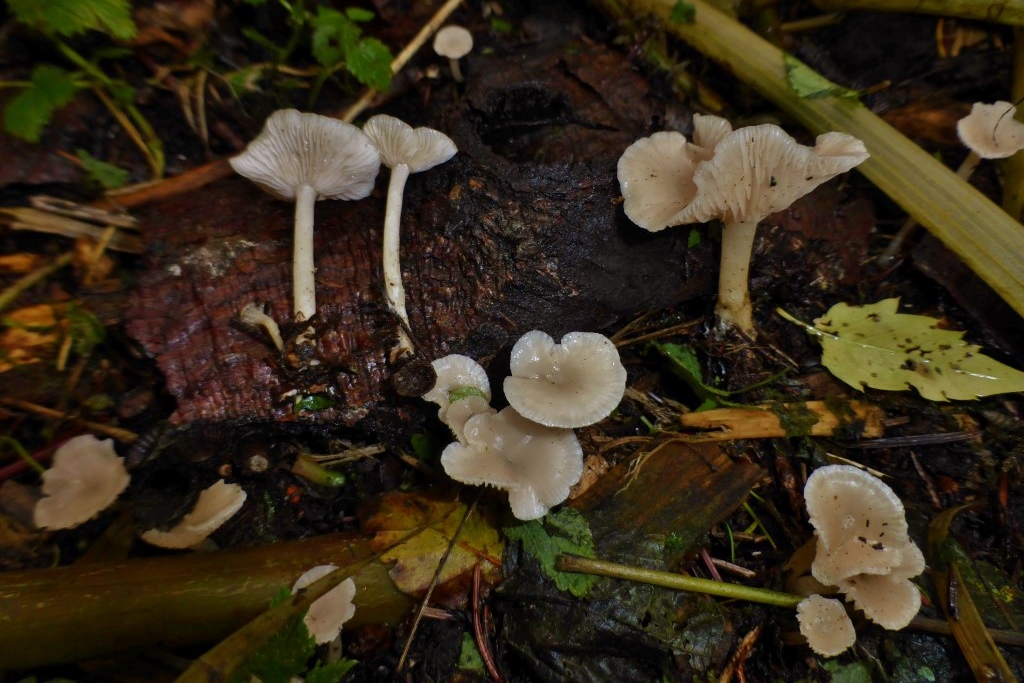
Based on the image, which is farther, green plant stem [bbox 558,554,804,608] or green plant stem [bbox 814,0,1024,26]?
green plant stem [bbox 814,0,1024,26]

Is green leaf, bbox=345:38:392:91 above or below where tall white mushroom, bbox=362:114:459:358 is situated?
above

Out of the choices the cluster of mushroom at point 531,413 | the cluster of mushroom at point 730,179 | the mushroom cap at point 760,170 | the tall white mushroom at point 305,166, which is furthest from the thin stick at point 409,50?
the mushroom cap at point 760,170

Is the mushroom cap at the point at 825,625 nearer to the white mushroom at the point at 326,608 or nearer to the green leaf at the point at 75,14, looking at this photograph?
the white mushroom at the point at 326,608

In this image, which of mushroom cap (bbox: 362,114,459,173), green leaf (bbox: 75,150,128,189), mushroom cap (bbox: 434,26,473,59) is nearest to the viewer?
mushroom cap (bbox: 362,114,459,173)

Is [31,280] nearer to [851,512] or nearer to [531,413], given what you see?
[531,413]

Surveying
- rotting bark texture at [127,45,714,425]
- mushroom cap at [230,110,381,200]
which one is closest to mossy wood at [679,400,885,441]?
rotting bark texture at [127,45,714,425]

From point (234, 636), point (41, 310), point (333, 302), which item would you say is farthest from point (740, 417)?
point (41, 310)

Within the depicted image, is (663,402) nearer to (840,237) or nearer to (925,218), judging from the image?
(840,237)

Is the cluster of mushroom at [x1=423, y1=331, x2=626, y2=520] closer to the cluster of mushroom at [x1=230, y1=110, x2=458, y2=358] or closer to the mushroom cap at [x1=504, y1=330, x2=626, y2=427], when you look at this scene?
the mushroom cap at [x1=504, y1=330, x2=626, y2=427]
